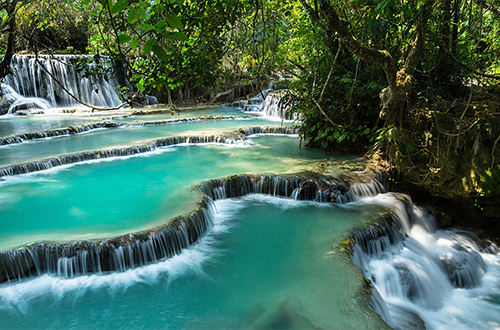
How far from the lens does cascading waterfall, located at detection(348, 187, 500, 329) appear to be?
4082 millimetres

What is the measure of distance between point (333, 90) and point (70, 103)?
17.4m

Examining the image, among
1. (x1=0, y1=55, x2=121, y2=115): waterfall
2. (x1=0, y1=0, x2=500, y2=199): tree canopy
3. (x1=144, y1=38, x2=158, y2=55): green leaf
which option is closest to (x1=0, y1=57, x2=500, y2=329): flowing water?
(x1=0, y1=0, x2=500, y2=199): tree canopy

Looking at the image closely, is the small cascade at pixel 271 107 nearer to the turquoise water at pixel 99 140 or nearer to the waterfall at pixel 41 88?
the turquoise water at pixel 99 140

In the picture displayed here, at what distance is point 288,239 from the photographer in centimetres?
499

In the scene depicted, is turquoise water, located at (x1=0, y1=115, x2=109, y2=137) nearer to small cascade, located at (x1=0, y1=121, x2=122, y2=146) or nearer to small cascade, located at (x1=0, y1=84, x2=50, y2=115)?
small cascade, located at (x1=0, y1=121, x2=122, y2=146)

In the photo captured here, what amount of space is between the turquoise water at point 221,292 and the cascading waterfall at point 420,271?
433 mm

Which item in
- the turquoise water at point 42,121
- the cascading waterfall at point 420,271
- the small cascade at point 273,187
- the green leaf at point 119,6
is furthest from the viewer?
the turquoise water at point 42,121

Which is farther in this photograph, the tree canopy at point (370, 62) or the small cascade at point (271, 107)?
the small cascade at point (271, 107)

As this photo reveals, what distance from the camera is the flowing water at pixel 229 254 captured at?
12.0 feet

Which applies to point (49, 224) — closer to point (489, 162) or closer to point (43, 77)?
point (489, 162)

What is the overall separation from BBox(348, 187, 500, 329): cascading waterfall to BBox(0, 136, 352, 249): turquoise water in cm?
241

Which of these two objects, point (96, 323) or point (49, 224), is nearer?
point (96, 323)

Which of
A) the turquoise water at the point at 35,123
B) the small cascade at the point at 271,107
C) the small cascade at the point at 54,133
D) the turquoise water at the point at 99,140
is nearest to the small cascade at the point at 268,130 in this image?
the turquoise water at the point at 99,140

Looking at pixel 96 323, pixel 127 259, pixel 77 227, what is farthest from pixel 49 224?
pixel 96 323
